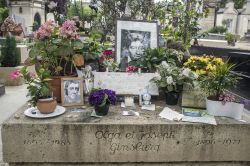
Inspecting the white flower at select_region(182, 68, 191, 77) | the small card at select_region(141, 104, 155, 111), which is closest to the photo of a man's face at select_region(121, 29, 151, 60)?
the white flower at select_region(182, 68, 191, 77)

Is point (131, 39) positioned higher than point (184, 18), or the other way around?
point (184, 18)

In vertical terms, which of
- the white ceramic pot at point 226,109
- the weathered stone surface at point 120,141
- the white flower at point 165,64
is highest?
the white flower at point 165,64

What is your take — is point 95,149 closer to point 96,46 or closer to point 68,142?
point 68,142

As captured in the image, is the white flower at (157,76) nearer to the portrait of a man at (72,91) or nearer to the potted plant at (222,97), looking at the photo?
the potted plant at (222,97)

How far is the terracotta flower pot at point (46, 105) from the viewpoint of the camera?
279 cm

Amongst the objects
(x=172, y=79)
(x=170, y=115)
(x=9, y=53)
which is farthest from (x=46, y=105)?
(x=9, y=53)

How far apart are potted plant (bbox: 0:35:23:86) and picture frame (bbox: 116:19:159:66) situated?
487cm

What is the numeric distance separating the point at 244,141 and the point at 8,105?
4.75 m

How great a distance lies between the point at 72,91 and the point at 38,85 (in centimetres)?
39

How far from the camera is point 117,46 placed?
3963 mm

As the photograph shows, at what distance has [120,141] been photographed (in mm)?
2773

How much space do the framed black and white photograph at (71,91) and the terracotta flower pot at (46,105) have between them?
0.86 ft

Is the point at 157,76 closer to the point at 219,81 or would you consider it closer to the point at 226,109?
the point at 219,81

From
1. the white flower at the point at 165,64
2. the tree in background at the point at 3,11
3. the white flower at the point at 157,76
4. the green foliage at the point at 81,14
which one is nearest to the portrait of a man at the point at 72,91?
the white flower at the point at 157,76
